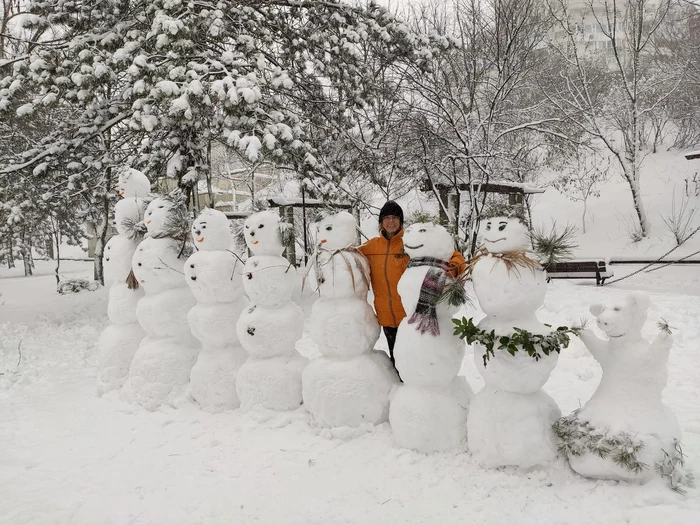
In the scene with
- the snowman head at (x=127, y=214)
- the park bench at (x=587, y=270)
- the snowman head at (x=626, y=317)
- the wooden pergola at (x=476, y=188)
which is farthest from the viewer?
the park bench at (x=587, y=270)

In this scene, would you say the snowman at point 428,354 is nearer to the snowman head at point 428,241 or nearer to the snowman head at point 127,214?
the snowman head at point 428,241

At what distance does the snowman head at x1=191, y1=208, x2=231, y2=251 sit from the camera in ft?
14.4

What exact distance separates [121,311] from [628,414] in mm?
4932

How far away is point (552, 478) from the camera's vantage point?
2932mm

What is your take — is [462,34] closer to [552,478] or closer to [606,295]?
[606,295]

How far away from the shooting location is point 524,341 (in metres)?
2.82

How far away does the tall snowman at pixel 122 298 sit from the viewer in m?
5.06

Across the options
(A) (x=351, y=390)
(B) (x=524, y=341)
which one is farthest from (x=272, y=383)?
(B) (x=524, y=341)

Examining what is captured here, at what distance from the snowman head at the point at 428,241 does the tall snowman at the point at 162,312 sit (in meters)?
2.66

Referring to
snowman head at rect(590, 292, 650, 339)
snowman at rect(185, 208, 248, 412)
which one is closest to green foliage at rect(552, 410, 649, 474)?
Answer: snowman head at rect(590, 292, 650, 339)

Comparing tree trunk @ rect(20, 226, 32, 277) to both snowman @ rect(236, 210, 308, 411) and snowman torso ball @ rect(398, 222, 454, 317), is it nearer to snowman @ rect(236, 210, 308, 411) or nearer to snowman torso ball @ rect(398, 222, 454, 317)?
snowman @ rect(236, 210, 308, 411)

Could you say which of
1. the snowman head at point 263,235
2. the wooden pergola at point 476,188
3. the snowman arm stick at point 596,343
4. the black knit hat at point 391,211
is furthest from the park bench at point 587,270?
the snowman head at point 263,235

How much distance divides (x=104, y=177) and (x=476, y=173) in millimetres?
9237

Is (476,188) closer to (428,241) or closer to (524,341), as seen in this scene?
(428,241)
